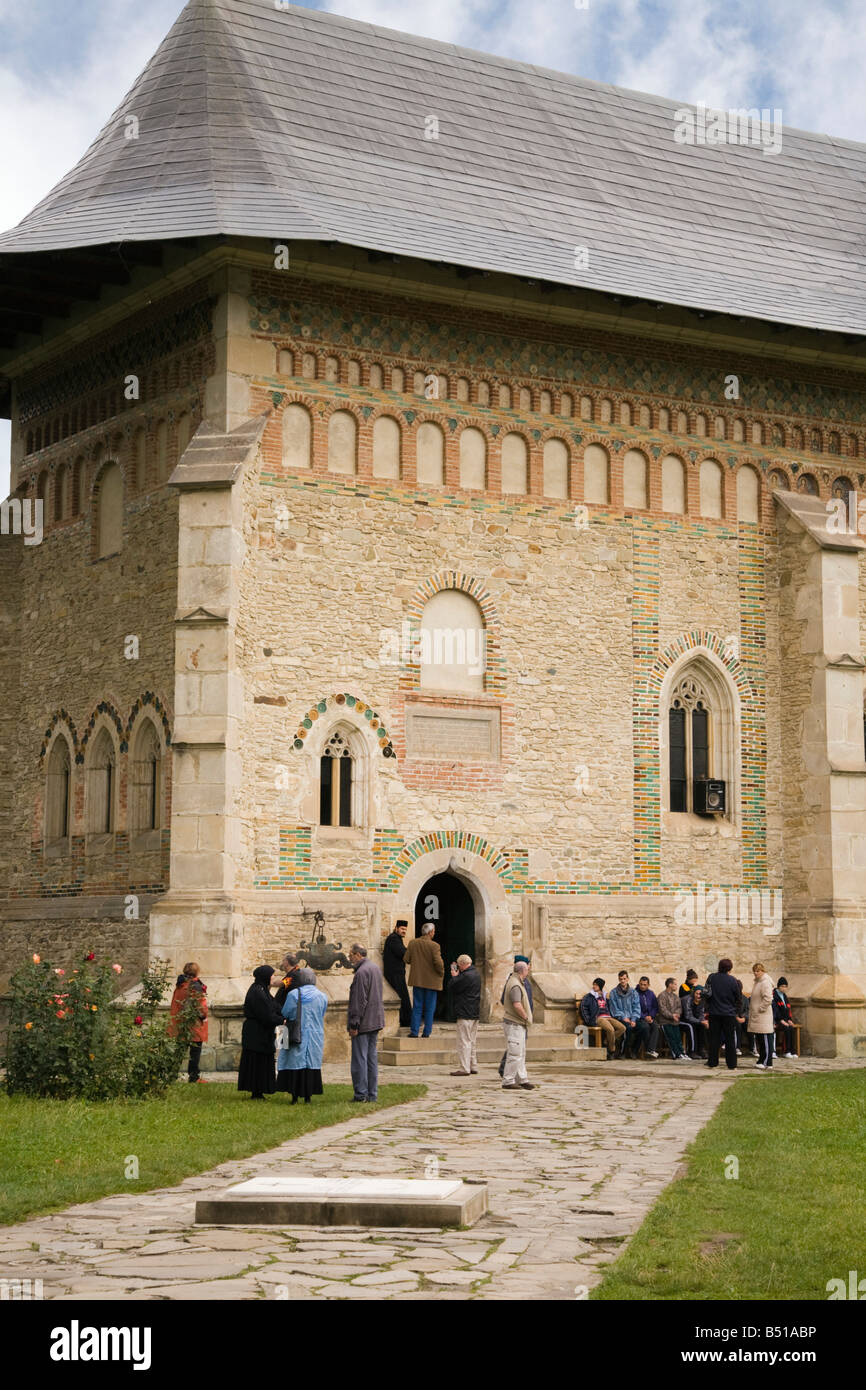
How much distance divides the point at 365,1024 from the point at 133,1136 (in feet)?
11.4

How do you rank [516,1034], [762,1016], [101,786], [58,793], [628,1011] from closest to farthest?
1. [516,1034]
2. [762,1016]
3. [628,1011]
4. [101,786]
5. [58,793]

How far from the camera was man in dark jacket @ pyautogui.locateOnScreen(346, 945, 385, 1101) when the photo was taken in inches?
587

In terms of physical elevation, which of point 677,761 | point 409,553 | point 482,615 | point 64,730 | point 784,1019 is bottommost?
point 784,1019

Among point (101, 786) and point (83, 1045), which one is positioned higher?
point (101, 786)

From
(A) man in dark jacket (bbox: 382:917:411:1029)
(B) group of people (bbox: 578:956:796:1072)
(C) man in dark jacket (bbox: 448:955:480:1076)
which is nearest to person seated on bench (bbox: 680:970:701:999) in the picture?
(B) group of people (bbox: 578:956:796:1072)

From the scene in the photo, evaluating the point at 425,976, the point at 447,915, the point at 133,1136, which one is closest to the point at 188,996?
the point at 425,976

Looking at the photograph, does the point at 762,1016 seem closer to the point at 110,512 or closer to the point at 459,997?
the point at 459,997

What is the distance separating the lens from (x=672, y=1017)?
68.8 ft

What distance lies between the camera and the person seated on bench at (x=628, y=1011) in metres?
20.8

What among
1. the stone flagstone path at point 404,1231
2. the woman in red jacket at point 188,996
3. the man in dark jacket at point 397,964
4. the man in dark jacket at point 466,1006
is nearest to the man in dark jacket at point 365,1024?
the stone flagstone path at point 404,1231

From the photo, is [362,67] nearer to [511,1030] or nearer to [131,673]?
[131,673]

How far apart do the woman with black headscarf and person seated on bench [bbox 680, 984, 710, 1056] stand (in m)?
7.42

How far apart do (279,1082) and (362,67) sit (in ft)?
49.9
